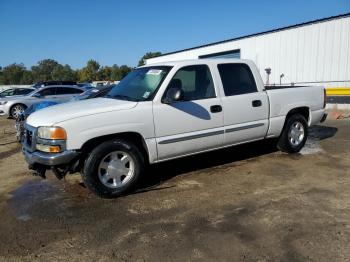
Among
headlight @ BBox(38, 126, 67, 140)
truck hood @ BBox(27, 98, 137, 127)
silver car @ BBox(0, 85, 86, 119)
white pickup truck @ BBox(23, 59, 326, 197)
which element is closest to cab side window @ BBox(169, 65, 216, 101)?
white pickup truck @ BBox(23, 59, 326, 197)

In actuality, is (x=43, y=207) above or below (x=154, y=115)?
below

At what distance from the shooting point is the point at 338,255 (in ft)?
10.3

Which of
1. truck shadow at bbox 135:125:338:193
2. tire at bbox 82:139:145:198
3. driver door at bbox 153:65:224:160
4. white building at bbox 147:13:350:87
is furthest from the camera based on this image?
white building at bbox 147:13:350:87

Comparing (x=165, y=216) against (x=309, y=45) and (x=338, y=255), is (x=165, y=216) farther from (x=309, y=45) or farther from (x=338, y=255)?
(x=309, y=45)

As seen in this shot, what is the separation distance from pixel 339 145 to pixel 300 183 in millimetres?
A: 3171

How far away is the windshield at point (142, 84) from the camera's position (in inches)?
203

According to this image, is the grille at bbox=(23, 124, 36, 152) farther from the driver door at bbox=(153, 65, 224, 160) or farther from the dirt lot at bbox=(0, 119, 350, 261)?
the driver door at bbox=(153, 65, 224, 160)

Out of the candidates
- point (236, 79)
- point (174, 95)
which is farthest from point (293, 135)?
point (174, 95)

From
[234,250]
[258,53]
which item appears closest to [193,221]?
[234,250]

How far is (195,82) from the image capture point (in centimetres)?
550

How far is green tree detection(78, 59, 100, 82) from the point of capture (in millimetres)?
97375

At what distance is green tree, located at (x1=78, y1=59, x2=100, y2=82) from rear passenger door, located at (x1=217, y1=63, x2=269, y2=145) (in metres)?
94.2

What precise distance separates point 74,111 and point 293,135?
174 inches

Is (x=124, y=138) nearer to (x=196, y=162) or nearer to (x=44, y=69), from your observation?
(x=196, y=162)
